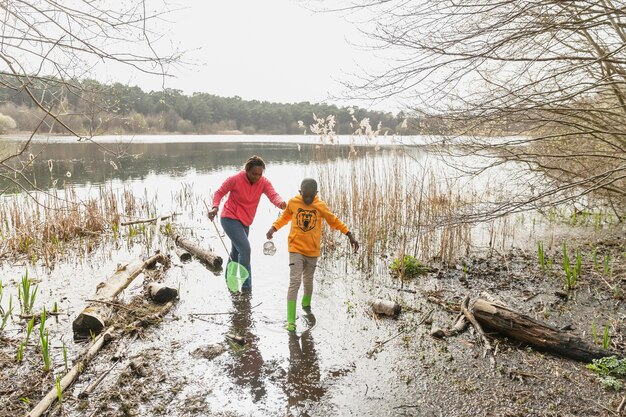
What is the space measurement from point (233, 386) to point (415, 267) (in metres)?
3.69

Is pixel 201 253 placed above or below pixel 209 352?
above

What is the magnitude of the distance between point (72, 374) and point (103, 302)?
1.36 m

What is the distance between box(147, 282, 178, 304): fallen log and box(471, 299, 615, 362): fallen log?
3.56 meters

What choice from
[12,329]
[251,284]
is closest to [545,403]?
[251,284]

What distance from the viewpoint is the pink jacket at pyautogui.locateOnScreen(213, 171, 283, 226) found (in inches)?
218

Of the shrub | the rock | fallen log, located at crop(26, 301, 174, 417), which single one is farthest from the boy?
the shrub

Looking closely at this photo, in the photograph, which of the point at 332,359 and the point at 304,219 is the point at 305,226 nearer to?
the point at 304,219

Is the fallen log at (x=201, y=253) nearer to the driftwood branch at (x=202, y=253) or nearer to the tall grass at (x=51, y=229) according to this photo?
the driftwood branch at (x=202, y=253)

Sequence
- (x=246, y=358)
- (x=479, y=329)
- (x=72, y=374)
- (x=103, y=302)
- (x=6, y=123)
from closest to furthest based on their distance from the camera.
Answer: (x=72, y=374) < (x=246, y=358) < (x=479, y=329) < (x=103, y=302) < (x=6, y=123)

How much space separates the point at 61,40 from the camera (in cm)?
329

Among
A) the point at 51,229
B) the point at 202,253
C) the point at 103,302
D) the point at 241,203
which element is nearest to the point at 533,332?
the point at 241,203

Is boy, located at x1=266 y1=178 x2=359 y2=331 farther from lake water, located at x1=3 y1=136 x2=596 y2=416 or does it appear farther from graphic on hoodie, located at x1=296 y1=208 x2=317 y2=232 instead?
lake water, located at x1=3 y1=136 x2=596 y2=416

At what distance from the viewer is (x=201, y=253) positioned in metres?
7.32

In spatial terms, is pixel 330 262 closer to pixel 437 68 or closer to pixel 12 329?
pixel 437 68
